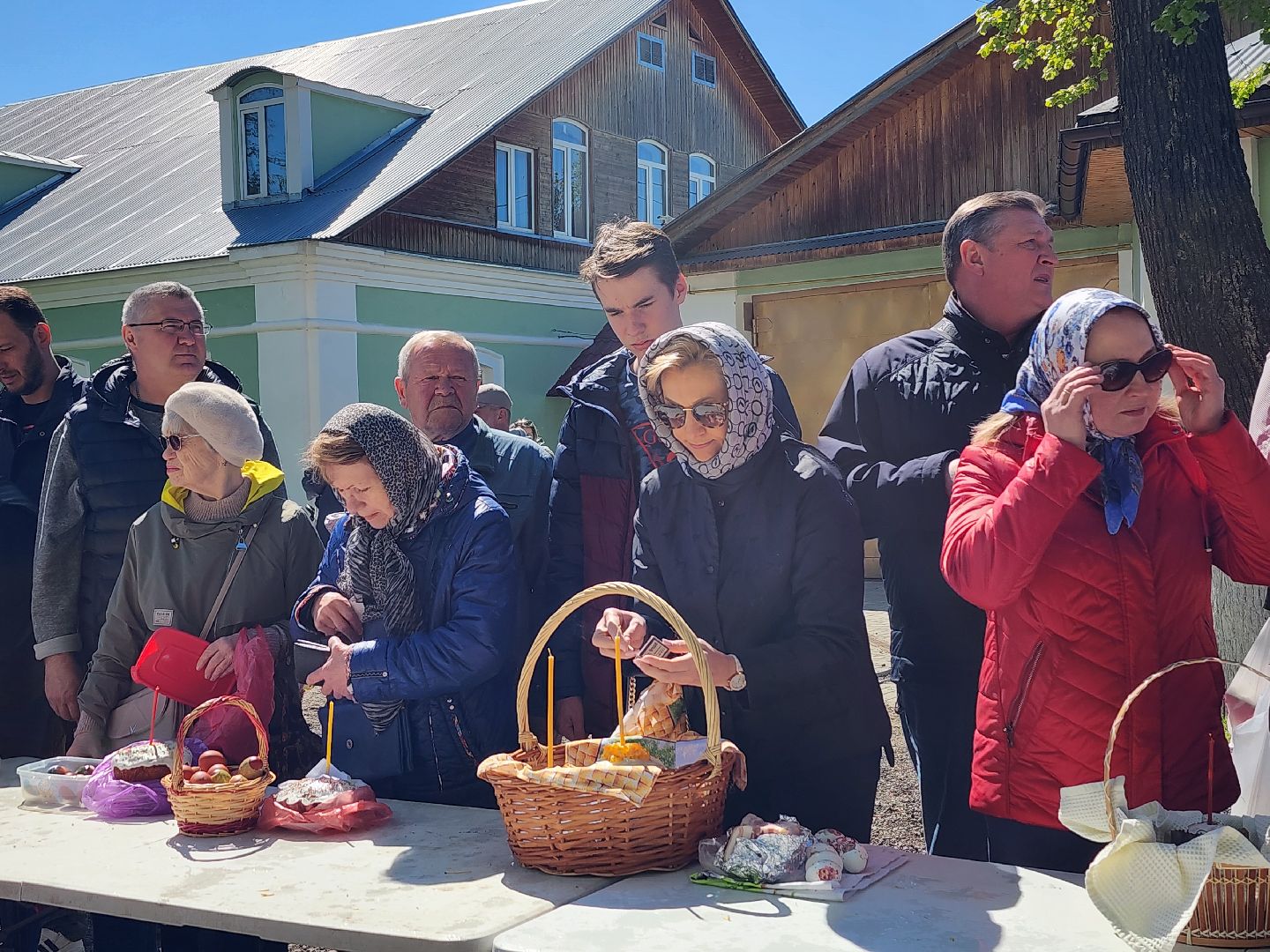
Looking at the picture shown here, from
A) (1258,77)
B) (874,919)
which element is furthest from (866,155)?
(874,919)

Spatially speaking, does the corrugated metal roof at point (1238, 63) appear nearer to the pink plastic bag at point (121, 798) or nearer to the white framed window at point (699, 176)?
the pink plastic bag at point (121, 798)

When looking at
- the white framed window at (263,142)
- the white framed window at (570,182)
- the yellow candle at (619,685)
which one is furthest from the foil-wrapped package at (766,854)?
the white framed window at (570,182)

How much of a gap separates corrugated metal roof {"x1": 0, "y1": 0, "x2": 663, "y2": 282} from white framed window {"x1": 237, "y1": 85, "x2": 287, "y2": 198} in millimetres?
432

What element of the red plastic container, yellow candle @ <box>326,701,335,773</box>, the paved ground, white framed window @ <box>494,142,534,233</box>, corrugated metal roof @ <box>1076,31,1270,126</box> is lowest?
the paved ground

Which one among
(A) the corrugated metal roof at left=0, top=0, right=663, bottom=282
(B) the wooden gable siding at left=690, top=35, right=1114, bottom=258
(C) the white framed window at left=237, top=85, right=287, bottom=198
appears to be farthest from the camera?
(C) the white framed window at left=237, top=85, right=287, bottom=198

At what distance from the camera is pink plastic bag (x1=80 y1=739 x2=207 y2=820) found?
2746 millimetres

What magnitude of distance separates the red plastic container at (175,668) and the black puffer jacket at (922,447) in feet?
5.08

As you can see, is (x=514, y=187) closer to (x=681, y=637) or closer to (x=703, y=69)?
(x=703, y=69)

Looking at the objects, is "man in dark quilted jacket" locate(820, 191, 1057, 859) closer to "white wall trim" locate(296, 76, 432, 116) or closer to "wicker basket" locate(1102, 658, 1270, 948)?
"wicker basket" locate(1102, 658, 1270, 948)

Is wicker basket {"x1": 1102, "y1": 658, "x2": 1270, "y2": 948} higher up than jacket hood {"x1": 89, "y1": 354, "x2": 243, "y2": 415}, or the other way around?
jacket hood {"x1": 89, "y1": 354, "x2": 243, "y2": 415}

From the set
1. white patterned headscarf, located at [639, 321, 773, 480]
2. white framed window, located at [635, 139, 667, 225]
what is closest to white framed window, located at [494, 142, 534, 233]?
white framed window, located at [635, 139, 667, 225]

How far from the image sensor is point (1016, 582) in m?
2.11

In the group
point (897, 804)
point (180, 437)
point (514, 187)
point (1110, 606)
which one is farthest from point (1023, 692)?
point (514, 187)

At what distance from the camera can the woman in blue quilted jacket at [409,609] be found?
2.68 metres
